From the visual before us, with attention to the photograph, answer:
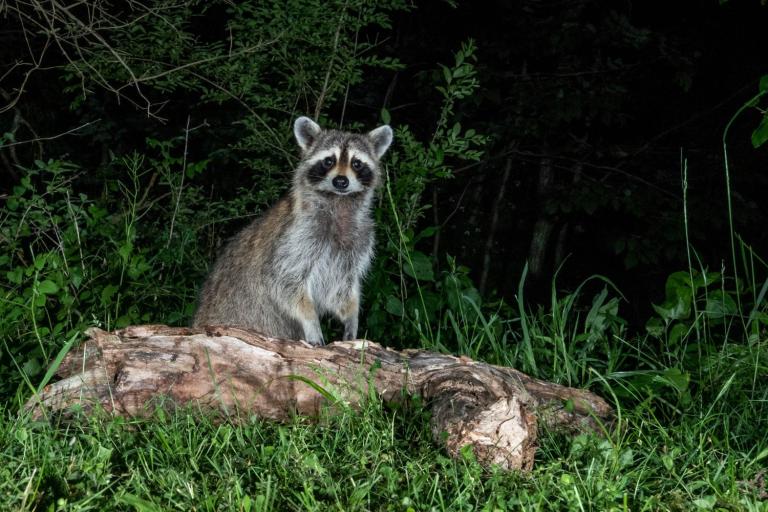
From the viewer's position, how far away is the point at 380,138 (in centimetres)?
548

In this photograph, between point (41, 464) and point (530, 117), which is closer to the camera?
point (41, 464)

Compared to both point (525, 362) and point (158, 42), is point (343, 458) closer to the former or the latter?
point (525, 362)

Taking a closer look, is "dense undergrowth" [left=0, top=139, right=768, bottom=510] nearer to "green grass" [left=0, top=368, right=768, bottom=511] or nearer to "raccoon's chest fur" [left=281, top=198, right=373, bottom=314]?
"green grass" [left=0, top=368, right=768, bottom=511]

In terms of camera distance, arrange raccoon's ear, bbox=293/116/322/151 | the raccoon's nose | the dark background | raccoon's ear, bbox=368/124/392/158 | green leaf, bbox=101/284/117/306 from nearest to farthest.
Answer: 1. the raccoon's nose
2. green leaf, bbox=101/284/117/306
3. raccoon's ear, bbox=293/116/322/151
4. raccoon's ear, bbox=368/124/392/158
5. the dark background

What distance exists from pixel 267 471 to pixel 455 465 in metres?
0.63

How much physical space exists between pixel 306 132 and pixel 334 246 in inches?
28.2

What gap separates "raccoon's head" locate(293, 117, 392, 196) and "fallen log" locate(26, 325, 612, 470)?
160 centimetres

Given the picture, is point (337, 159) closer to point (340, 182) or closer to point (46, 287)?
point (340, 182)

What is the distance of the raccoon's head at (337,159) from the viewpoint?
203 inches

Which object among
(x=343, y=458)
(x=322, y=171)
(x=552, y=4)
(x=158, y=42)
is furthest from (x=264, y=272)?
(x=552, y=4)

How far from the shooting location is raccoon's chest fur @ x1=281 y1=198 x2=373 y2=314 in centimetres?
514

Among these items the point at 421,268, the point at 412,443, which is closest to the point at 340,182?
the point at 421,268

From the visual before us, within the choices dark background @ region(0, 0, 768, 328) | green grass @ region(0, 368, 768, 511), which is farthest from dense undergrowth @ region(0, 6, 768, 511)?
dark background @ region(0, 0, 768, 328)

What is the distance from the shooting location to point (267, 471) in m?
2.96
